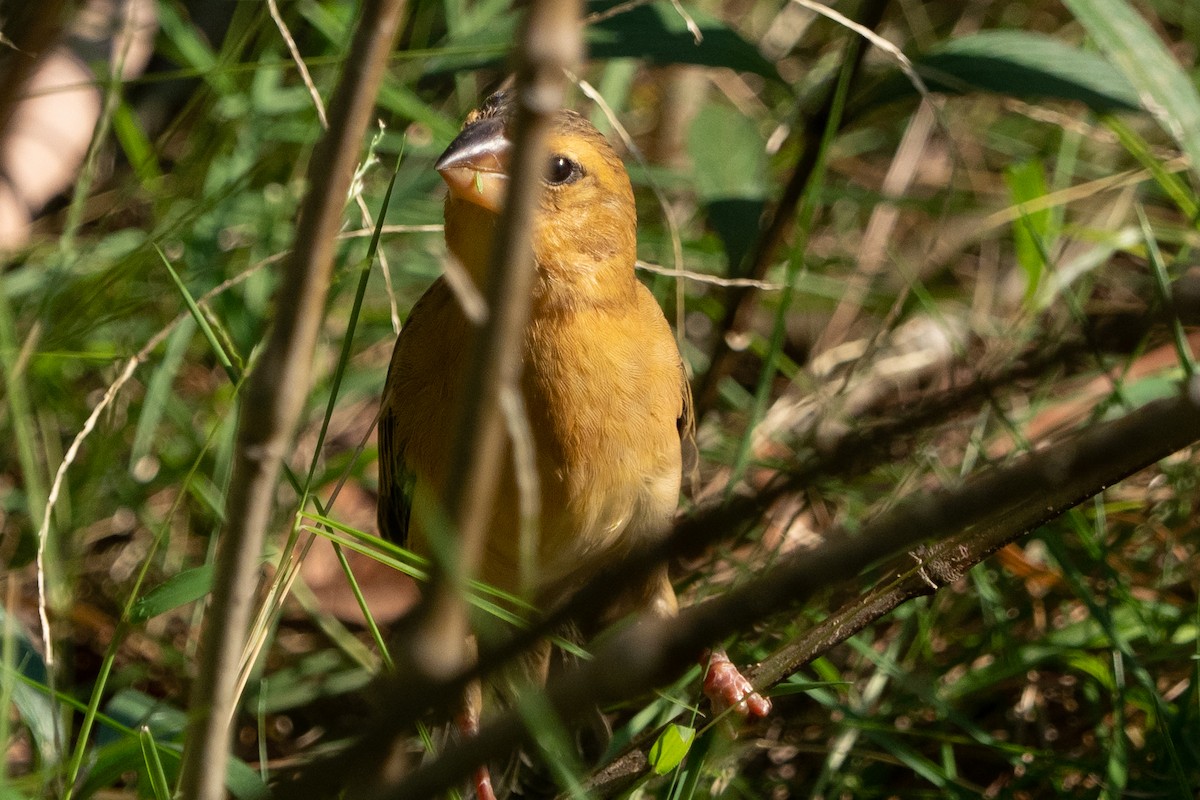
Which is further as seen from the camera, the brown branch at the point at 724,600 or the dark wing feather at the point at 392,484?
the dark wing feather at the point at 392,484

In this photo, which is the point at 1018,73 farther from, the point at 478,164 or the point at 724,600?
the point at 724,600

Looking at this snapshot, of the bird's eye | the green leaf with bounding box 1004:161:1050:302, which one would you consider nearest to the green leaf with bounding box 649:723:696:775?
the bird's eye

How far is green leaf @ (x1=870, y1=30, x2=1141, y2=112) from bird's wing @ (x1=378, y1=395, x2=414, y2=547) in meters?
1.39

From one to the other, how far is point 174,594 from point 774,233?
6.07 ft

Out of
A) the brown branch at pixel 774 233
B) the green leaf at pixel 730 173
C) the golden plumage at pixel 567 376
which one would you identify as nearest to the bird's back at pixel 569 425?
the golden plumage at pixel 567 376

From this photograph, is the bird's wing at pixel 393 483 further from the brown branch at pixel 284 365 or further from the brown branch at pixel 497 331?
the brown branch at pixel 497 331

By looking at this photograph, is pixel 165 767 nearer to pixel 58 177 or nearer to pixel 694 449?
pixel 694 449

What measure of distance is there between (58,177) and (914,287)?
8.94 feet

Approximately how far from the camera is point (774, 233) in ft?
11.2

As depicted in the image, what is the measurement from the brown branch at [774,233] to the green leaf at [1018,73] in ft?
0.40

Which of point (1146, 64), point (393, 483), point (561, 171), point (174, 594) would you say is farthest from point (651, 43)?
point (174, 594)

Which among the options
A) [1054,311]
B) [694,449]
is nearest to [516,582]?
[694,449]

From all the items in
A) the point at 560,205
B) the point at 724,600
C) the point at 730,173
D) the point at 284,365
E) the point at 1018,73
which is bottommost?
the point at 730,173

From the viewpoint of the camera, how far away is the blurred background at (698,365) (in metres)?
2.73
